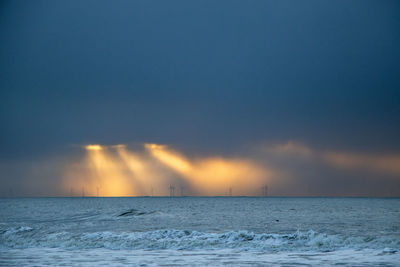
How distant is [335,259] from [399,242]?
34.0 ft

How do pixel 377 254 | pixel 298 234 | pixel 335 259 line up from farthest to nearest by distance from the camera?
pixel 298 234
pixel 377 254
pixel 335 259

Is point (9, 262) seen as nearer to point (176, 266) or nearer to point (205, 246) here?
point (176, 266)

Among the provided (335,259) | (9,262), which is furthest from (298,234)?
(9,262)

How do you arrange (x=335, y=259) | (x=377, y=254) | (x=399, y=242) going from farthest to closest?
(x=399, y=242)
(x=377, y=254)
(x=335, y=259)

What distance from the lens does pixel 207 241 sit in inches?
1415

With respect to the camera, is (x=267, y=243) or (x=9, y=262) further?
(x=267, y=243)

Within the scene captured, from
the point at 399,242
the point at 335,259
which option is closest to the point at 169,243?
the point at 335,259

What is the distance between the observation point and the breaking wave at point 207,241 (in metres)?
33.1

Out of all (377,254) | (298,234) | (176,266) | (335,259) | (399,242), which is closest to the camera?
(176,266)

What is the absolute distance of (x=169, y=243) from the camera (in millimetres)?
35750

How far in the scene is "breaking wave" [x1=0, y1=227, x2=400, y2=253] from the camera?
3306 cm

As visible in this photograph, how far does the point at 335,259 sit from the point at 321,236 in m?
9.08

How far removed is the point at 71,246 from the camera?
116 ft

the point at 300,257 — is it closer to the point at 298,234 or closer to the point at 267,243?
the point at 267,243
